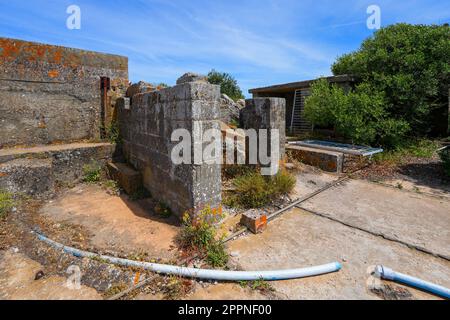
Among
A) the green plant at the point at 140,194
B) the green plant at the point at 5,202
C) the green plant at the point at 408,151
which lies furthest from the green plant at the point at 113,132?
the green plant at the point at 408,151

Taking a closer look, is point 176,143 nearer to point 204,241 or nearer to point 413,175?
point 204,241

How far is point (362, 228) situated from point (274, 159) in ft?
6.34

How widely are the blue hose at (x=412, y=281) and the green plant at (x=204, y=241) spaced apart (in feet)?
5.06

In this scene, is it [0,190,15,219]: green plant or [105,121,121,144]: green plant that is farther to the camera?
[105,121,121,144]: green plant

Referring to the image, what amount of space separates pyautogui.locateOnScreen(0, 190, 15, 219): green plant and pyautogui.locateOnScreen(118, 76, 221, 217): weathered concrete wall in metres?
2.08

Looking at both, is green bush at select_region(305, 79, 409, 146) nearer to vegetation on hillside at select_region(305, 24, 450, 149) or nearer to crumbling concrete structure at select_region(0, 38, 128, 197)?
vegetation on hillside at select_region(305, 24, 450, 149)

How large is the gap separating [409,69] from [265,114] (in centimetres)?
575

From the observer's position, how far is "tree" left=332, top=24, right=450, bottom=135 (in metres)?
7.31

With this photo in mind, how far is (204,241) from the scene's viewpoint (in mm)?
2889

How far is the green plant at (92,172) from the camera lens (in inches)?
217

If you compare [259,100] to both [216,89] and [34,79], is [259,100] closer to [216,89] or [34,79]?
[216,89]

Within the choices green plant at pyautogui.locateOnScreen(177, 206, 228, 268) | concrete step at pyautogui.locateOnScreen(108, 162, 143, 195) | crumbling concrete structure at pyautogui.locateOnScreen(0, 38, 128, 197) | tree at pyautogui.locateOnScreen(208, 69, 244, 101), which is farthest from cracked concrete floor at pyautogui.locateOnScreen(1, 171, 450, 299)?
tree at pyautogui.locateOnScreen(208, 69, 244, 101)

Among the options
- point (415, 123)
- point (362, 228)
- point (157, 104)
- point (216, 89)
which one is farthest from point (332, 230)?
point (415, 123)

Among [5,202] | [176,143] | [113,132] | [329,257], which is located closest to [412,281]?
[329,257]
